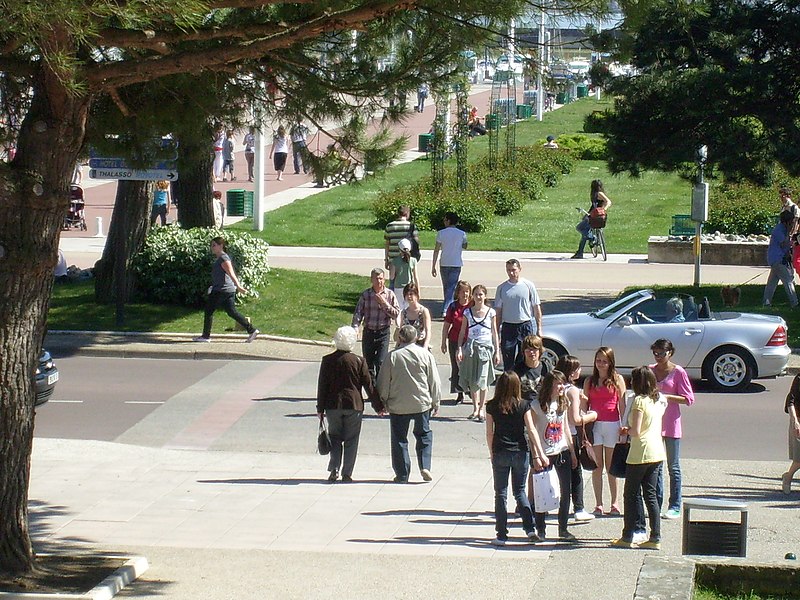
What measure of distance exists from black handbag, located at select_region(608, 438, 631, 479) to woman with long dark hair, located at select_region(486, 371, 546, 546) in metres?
0.80

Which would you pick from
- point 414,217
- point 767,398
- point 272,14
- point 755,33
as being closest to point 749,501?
point 767,398

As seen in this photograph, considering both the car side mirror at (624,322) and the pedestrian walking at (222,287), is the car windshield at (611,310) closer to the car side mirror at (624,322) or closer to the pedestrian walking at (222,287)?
the car side mirror at (624,322)

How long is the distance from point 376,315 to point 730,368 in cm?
493

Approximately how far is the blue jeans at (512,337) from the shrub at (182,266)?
7155 millimetres

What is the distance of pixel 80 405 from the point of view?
15727 mm

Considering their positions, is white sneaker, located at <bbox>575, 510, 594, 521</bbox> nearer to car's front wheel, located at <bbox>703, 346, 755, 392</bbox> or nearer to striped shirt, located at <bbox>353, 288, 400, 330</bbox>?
striped shirt, located at <bbox>353, 288, 400, 330</bbox>

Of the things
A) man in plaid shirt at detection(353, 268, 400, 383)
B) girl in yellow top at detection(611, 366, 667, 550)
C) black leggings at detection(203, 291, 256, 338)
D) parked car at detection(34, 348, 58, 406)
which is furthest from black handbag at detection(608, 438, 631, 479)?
black leggings at detection(203, 291, 256, 338)

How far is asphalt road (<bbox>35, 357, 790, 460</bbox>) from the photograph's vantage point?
14.0 meters

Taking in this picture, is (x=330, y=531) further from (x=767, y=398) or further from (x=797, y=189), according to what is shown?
(x=797, y=189)

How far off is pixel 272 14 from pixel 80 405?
6.94 meters

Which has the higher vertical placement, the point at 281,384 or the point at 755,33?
the point at 755,33

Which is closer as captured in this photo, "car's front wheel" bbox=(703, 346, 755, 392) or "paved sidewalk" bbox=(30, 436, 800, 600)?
"paved sidewalk" bbox=(30, 436, 800, 600)

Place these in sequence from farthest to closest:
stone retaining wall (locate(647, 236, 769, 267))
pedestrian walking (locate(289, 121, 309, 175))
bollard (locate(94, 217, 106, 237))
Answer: bollard (locate(94, 217, 106, 237)), stone retaining wall (locate(647, 236, 769, 267)), pedestrian walking (locate(289, 121, 309, 175))

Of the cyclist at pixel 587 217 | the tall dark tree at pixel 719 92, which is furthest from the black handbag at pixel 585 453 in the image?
the cyclist at pixel 587 217
